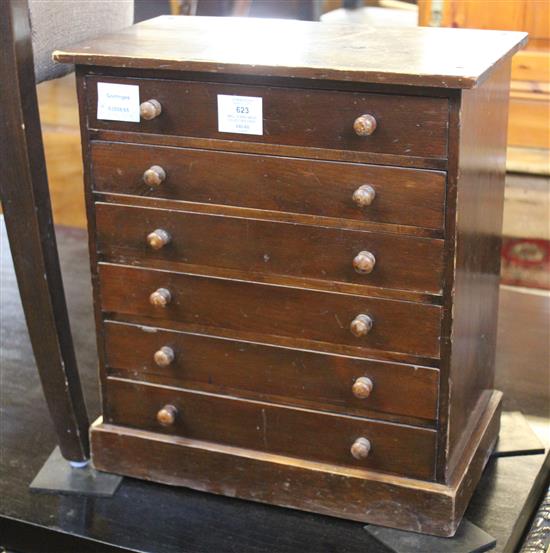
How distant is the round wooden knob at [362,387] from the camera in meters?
1.52

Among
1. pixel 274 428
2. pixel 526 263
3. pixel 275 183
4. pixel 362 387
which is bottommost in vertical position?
pixel 526 263

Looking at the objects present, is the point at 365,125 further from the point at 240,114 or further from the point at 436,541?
the point at 436,541

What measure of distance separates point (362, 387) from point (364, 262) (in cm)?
19

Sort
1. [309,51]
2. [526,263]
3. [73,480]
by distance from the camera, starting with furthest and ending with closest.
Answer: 1. [526,263]
2. [73,480]
3. [309,51]

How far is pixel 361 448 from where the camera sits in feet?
5.10

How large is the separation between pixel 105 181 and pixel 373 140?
1.34 ft

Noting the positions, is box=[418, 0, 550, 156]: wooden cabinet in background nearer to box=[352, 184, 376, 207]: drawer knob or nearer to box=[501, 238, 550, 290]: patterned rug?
box=[501, 238, 550, 290]: patterned rug

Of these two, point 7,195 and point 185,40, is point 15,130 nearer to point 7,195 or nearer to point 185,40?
point 7,195

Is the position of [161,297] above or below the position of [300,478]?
above

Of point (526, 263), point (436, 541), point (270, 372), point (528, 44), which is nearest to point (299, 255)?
point (270, 372)

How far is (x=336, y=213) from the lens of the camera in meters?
1.46

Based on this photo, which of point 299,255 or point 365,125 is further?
point 299,255

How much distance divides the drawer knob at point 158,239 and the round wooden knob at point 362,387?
0.34 meters

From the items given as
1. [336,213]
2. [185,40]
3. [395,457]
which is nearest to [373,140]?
[336,213]
